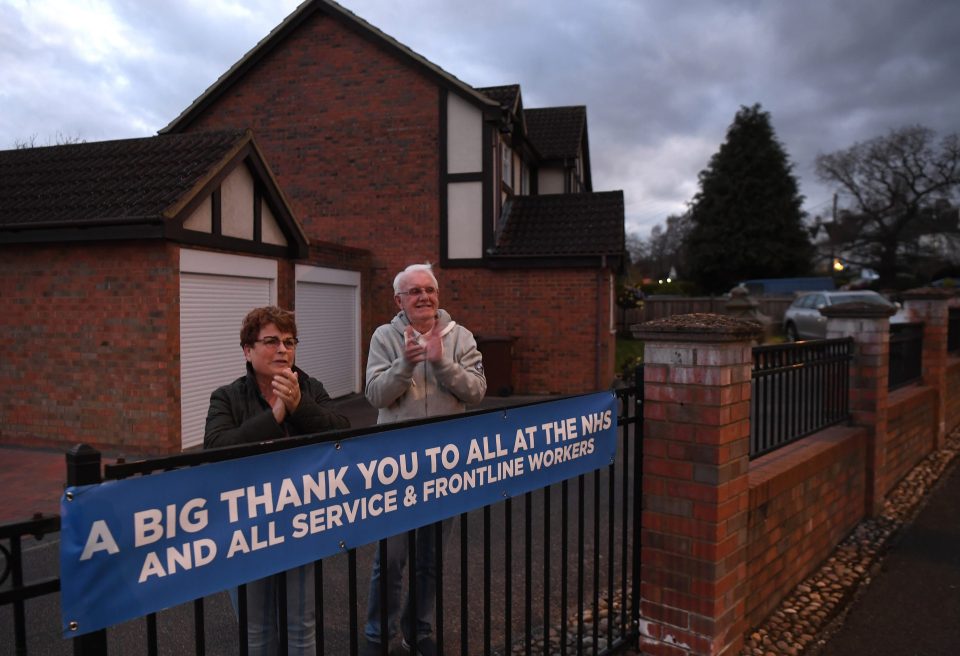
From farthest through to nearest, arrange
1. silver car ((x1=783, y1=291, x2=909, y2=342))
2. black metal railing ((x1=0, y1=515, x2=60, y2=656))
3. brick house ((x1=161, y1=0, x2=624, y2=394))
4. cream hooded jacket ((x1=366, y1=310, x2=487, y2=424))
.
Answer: silver car ((x1=783, y1=291, x2=909, y2=342)) < brick house ((x1=161, y1=0, x2=624, y2=394)) < cream hooded jacket ((x1=366, y1=310, x2=487, y2=424)) < black metal railing ((x1=0, y1=515, x2=60, y2=656))

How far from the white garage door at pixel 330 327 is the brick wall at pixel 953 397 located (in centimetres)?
917

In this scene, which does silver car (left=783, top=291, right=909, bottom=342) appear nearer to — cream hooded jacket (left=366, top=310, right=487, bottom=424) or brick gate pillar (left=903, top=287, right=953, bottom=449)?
brick gate pillar (left=903, top=287, right=953, bottom=449)

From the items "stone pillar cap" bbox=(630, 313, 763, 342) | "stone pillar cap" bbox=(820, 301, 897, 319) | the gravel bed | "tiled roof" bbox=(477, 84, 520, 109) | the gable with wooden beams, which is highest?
"tiled roof" bbox=(477, 84, 520, 109)

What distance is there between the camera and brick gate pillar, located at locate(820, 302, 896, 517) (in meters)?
5.41

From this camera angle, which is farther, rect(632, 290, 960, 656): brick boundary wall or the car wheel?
the car wheel

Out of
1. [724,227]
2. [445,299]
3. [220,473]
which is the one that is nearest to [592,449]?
[220,473]

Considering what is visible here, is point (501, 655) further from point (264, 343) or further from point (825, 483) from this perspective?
point (825, 483)

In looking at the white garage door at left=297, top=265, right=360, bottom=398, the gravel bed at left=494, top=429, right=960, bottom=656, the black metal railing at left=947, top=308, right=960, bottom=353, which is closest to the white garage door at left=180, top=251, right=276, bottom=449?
the white garage door at left=297, top=265, right=360, bottom=398

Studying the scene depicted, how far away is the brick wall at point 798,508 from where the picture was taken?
3613mm

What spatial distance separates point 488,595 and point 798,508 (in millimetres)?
2568

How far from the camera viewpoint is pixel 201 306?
315 inches

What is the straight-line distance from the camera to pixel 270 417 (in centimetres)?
225

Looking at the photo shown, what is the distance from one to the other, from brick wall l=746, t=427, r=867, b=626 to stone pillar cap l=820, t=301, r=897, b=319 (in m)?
0.94

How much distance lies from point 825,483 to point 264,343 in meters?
3.98
